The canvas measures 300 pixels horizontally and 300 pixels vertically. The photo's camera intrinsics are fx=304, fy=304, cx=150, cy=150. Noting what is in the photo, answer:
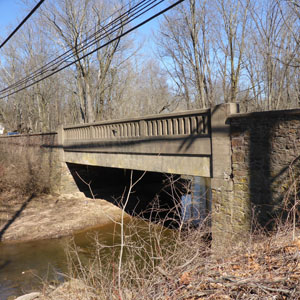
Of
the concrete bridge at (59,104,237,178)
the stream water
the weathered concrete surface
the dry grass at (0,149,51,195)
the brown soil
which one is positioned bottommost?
the stream water

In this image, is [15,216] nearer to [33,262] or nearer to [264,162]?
[33,262]

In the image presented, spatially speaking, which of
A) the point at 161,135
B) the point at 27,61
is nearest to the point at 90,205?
the point at 161,135

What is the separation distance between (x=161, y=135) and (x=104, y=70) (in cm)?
1359

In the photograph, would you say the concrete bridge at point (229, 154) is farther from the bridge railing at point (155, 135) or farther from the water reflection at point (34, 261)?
the water reflection at point (34, 261)

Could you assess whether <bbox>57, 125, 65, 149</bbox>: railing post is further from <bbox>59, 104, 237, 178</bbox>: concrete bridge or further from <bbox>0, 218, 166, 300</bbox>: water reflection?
<bbox>0, 218, 166, 300</bbox>: water reflection

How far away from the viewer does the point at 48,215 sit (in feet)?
44.9

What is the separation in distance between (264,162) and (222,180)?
4.10ft

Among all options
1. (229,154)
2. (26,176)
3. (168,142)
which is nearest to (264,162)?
(229,154)

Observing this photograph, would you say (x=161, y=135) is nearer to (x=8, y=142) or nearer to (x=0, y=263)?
(x=0, y=263)

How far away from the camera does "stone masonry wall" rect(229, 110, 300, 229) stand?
6.23 meters

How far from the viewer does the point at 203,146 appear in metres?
7.93

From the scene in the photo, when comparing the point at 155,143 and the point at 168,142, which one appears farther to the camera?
the point at 155,143

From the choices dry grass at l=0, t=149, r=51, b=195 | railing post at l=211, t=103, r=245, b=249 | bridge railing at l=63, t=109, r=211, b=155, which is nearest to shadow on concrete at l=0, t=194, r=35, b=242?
dry grass at l=0, t=149, r=51, b=195

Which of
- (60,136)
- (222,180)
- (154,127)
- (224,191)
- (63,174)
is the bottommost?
(63,174)
